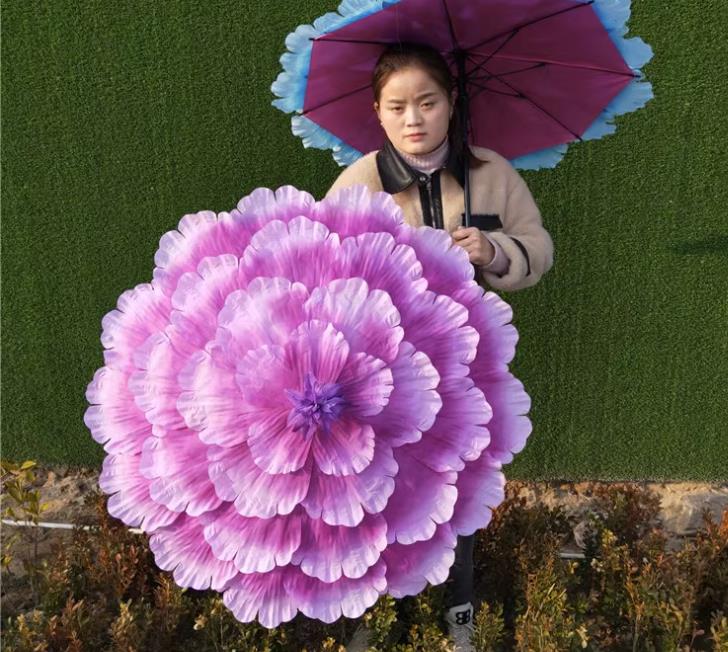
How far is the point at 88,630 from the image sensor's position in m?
1.89

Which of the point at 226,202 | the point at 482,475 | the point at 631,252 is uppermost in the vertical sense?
the point at 226,202

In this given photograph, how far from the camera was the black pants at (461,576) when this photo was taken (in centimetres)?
180

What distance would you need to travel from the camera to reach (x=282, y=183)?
252cm

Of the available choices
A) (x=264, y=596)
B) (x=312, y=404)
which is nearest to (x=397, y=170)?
(x=312, y=404)

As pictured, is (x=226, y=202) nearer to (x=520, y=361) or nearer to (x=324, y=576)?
(x=520, y=361)

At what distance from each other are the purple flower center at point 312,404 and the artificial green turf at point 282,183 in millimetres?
1570

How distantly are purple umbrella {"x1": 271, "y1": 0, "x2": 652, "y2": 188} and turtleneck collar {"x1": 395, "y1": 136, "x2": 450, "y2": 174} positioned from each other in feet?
0.29

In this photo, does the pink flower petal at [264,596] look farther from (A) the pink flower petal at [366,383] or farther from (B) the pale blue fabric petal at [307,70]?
(B) the pale blue fabric petal at [307,70]

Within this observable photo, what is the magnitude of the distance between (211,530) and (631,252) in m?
2.00

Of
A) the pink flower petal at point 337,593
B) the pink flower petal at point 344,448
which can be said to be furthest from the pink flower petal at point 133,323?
the pink flower petal at point 337,593

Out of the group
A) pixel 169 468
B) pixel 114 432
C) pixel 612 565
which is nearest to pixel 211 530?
pixel 169 468

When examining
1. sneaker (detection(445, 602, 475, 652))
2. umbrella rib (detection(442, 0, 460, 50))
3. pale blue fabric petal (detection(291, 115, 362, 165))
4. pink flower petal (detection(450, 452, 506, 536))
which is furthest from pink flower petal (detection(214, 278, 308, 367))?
sneaker (detection(445, 602, 475, 652))

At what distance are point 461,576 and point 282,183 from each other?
5.04 ft

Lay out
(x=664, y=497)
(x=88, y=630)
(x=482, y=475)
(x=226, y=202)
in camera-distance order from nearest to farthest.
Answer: (x=482, y=475)
(x=88, y=630)
(x=226, y=202)
(x=664, y=497)
